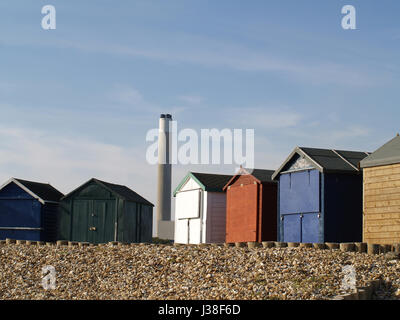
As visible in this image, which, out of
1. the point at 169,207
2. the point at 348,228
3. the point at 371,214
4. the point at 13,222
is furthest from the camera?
the point at 169,207

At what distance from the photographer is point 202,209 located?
3203 centimetres

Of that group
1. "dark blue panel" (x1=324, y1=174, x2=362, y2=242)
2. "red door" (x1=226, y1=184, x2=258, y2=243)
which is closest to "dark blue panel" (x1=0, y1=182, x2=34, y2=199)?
"red door" (x1=226, y1=184, x2=258, y2=243)

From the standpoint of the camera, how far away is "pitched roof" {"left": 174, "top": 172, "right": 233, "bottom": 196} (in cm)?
3188

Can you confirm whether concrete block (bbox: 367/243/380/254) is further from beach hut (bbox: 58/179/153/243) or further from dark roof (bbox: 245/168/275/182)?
beach hut (bbox: 58/179/153/243)

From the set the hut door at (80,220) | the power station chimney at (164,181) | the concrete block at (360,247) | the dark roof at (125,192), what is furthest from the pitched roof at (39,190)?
the power station chimney at (164,181)

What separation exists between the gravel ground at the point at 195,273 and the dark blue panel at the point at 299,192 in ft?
17.3

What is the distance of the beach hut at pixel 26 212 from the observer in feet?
105

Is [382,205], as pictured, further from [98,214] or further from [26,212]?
[26,212]

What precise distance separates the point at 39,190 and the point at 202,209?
8.51 metres

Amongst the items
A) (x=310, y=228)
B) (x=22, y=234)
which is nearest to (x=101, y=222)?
(x=22, y=234)
